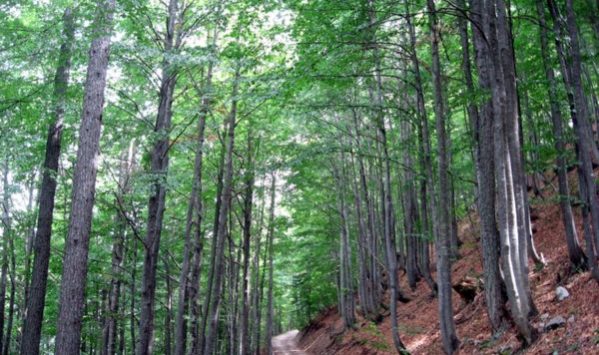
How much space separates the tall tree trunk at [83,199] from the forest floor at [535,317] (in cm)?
552

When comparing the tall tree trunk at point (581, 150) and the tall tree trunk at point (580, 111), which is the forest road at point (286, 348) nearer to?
the tall tree trunk at point (581, 150)

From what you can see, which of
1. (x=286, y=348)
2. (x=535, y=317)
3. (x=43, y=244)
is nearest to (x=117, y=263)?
(x=43, y=244)

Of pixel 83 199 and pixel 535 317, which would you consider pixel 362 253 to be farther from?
pixel 83 199

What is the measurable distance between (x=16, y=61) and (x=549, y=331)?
35.4ft

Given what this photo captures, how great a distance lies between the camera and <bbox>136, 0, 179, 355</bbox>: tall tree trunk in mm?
9328

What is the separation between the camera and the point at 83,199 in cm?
788

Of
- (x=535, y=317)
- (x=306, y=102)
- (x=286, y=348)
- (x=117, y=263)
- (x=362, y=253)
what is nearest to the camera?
(x=535, y=317)

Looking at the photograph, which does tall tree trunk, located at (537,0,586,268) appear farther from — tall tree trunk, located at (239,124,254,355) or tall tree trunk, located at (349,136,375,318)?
tall tree trunk, located at (239,124,254,355)

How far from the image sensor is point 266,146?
16.8m

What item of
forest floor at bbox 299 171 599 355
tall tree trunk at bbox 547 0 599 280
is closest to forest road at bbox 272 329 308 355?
forest floor at bbox 299 171 599 355

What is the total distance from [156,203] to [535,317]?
7064mm

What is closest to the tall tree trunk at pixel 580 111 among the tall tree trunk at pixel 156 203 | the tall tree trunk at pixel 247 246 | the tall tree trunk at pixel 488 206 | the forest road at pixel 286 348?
the tall tree trunk at pixel 488 206

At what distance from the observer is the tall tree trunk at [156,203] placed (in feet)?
30.6

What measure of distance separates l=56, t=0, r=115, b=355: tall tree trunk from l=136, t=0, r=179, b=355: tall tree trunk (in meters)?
1.23
